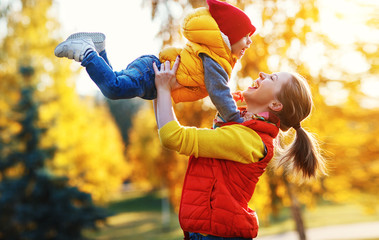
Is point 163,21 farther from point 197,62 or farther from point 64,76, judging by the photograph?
point 64,76

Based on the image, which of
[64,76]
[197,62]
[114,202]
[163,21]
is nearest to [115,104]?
[114,202]

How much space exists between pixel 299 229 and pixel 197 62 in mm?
5511

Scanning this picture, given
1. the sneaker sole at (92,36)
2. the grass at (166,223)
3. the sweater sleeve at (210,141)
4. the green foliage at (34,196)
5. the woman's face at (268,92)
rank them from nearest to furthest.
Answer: the sweater sleeve at (210,141) < the sneaker sole at (92,36) < the woman's face at (268,92) < the green foliage at (34,196) < the grass at (166,223)

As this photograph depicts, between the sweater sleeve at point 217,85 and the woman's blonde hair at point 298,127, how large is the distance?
0.31 meters

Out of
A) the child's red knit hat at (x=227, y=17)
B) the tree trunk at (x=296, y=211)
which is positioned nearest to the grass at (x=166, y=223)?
the tree trunk at (x=296, y=211)

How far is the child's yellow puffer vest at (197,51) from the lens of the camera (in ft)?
6.24

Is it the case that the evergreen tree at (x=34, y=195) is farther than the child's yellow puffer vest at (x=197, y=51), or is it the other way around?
the evergreen tree at (x=34, y=195)

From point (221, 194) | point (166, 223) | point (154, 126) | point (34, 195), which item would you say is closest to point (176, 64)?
point (221, 194)

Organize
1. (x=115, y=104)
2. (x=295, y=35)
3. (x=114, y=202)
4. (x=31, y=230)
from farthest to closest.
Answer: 1. (x=115, y=104)
2. (x=114, y=202)
3. (x=31, y=230)
4. (x=295, y=35)

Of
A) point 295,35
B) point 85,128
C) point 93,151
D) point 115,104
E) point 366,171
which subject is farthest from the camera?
point 115,104

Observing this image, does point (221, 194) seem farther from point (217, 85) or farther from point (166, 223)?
point (166, 223)

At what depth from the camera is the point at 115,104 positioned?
42219mm

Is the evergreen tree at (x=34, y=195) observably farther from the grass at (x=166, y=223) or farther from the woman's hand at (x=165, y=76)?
the woman's hand at (x=165, y=76)

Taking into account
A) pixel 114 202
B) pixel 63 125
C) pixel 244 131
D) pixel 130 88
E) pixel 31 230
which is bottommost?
pixel 114 202
